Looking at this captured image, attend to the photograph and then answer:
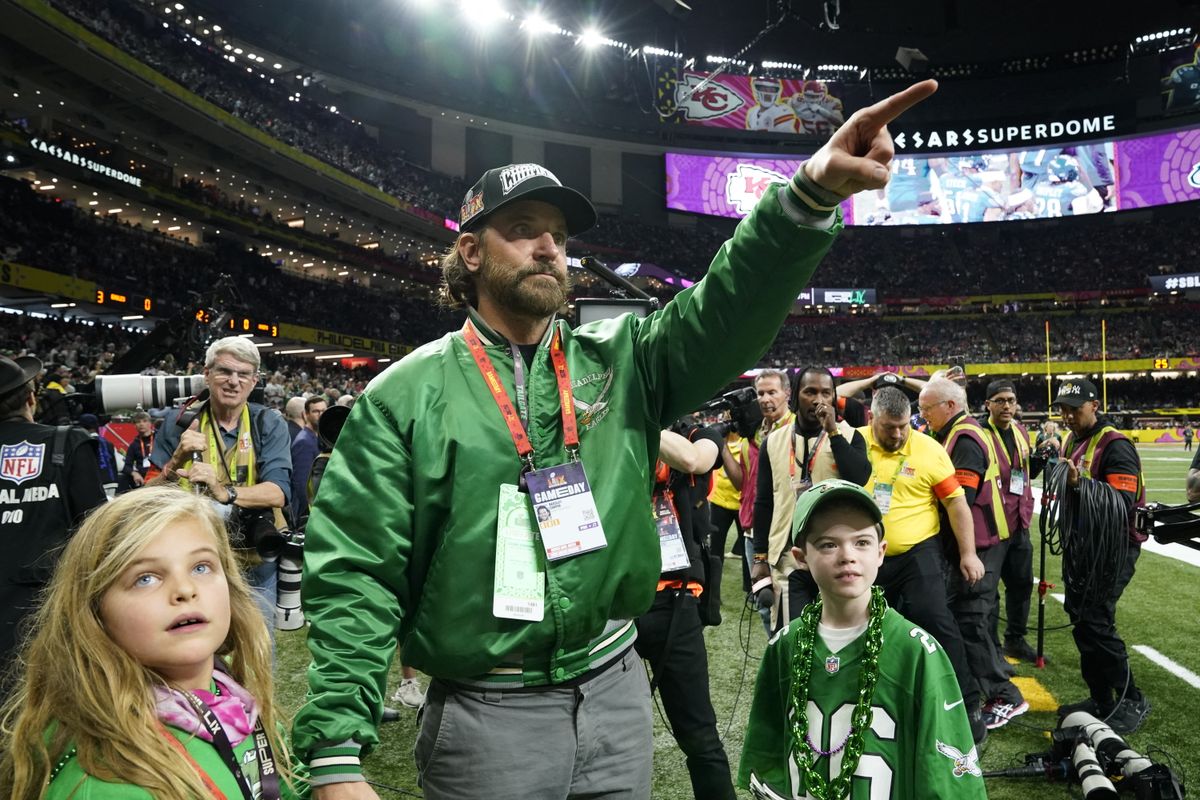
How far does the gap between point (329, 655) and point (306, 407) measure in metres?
6.14

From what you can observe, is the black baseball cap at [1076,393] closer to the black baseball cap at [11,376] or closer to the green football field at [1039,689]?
the green football field at [1039,689]

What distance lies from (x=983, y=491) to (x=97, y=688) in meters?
5.00

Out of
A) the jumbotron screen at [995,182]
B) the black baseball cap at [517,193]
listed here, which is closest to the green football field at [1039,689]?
the black baseball cap at [517,193]

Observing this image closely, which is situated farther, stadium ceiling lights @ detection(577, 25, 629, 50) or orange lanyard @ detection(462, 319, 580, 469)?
stadium ceiling lights @ detection(577, 25, 629, 50)

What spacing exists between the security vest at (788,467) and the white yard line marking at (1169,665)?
333 cm

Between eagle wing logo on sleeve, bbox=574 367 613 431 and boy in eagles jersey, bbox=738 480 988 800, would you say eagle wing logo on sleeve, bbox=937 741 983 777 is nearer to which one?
boy in eagles jersey, bbox=738 480 988 800

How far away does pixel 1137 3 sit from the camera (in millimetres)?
35562

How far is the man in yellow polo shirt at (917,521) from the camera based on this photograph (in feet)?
13.2

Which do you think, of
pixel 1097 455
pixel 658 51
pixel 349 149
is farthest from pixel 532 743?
pixel 658 51

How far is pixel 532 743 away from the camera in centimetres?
173

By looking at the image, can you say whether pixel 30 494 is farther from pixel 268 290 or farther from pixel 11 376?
pixel 268 290

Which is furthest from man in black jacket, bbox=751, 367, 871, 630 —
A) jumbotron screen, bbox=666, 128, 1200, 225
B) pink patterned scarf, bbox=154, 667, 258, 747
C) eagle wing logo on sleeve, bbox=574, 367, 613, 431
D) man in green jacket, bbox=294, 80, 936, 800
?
jumbotron screen, bbox=666, 128, 1200, 225

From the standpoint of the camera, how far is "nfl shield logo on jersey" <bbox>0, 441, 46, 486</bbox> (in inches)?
124

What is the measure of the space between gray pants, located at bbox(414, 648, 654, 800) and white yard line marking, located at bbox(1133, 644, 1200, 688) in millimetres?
5513
